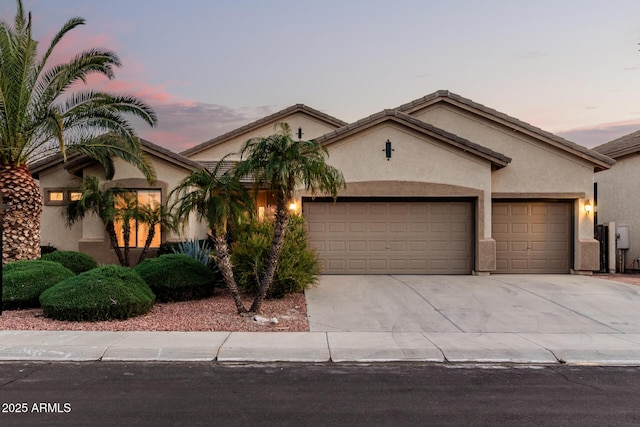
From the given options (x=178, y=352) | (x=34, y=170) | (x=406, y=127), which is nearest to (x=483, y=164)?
(x=406, y=127)

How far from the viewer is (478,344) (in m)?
8.52

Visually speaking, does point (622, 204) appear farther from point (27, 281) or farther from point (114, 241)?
point (27, 281)

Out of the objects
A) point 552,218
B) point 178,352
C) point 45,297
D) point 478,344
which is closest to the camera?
point 178,352

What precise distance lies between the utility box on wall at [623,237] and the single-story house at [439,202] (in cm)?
295

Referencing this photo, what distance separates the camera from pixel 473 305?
1178cm

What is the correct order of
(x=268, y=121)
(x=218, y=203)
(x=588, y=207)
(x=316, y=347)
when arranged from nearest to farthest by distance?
(x=316, y=347) → (x=218, y=203) → (x=588, y=207) → (x=268, y=121)

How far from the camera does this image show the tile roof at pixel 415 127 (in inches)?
615

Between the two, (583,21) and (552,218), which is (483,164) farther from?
(583,21)

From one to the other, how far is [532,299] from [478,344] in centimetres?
469

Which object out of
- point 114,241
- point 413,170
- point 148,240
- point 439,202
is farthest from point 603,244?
point 114,241

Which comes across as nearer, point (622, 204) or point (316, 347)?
point (316, 347)

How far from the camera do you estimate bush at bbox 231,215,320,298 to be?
12.1m

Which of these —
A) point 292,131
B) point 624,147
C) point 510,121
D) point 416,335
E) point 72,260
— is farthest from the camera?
point 292,131

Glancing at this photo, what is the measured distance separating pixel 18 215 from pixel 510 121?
1514cm
